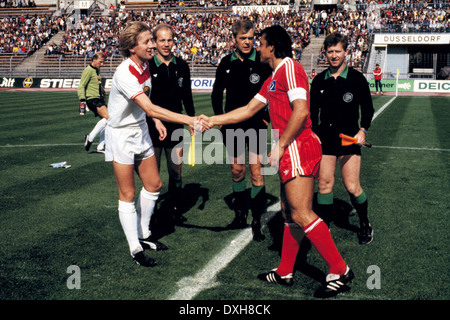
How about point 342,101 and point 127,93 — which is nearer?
point 127,93

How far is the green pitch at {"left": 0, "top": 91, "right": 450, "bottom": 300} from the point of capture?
402 centimetres

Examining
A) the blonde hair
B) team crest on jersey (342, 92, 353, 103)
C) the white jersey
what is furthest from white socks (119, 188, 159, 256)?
team crest on jersey (342, 92, 353, 103)

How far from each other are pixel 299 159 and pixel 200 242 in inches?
71.3

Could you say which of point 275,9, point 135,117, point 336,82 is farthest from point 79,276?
point 275,9

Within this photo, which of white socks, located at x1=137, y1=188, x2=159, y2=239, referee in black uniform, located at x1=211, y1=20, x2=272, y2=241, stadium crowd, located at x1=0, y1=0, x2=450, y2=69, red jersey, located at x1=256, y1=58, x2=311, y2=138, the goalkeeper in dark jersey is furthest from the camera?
stadium crowd, located at x1=0, y1=0, x2=450, y2=69

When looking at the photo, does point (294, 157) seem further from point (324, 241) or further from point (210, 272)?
point (210, 272)

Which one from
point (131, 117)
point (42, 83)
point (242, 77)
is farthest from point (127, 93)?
point (42, 83)

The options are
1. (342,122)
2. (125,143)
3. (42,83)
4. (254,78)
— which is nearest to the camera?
(125,143)

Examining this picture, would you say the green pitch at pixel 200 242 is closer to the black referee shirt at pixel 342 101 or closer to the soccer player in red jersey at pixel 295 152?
the soccer player in red jersey at pixel 295 152

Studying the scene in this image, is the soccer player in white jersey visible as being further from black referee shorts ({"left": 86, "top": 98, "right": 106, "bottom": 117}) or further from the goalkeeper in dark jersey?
black referee shorts ({"left": 86, "top": 98, "right": 106, "bottom": 117})

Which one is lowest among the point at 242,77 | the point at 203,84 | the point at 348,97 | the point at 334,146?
the point at 203,84

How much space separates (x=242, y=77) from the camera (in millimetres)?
5672

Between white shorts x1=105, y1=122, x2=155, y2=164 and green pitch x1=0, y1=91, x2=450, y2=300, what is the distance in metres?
1.03
